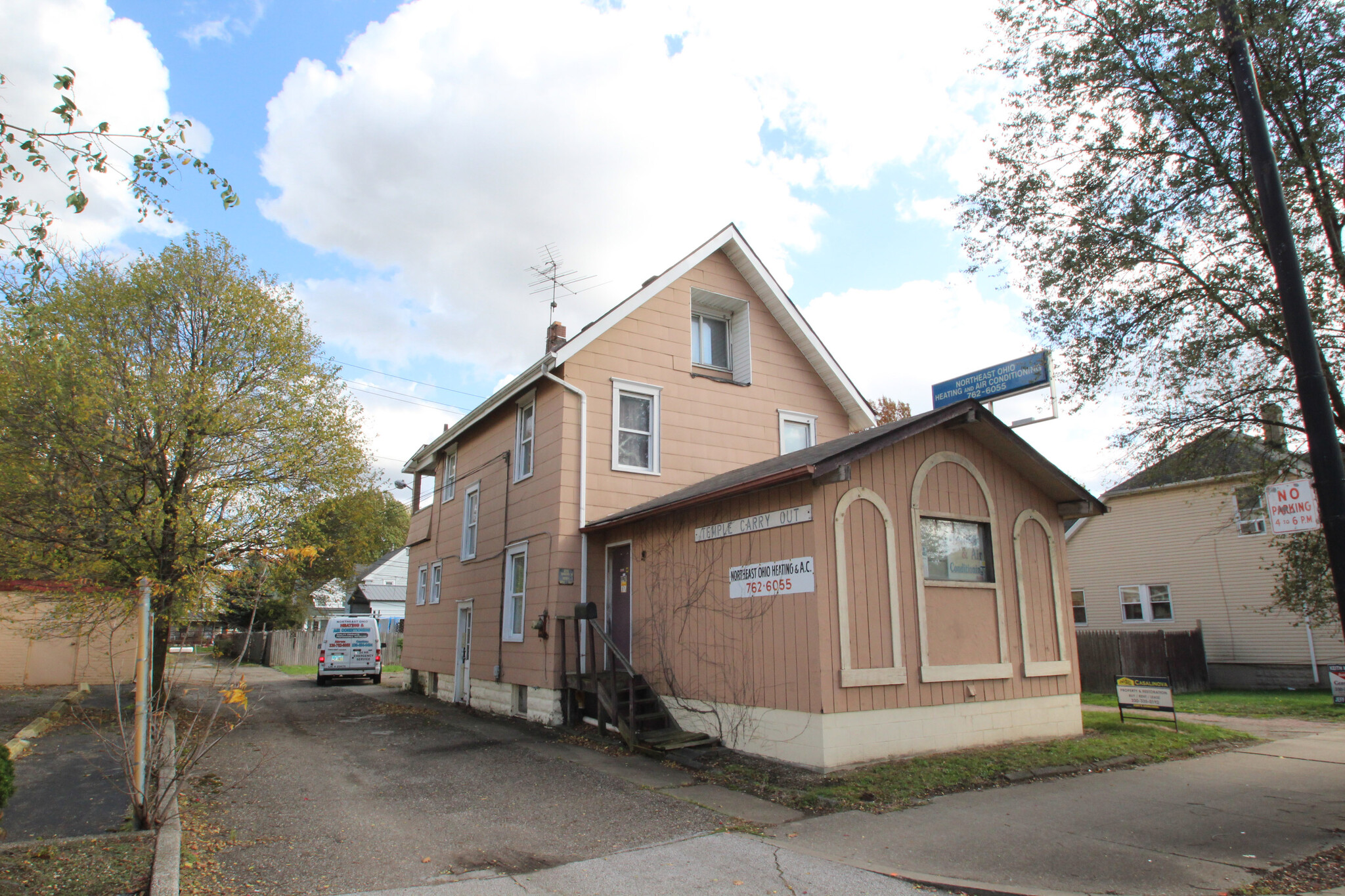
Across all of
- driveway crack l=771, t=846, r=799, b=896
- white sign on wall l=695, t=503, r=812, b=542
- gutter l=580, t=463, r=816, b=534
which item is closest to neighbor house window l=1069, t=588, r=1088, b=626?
gutter l=580, t=463, r=816, b=534

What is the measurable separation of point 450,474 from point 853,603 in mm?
13982

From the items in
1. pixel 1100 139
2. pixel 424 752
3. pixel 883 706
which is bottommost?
pixel 424 752

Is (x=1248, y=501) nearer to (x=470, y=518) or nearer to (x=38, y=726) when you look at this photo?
(x=470, y=518)

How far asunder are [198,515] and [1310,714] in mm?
21148

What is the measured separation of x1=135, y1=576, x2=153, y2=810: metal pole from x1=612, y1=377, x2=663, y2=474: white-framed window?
8854mm

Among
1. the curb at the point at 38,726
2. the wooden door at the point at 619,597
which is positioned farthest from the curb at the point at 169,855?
the wooden door at the point at 619,597

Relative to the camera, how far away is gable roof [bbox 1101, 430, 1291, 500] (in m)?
10.3

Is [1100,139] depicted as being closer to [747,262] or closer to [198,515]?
[747,262]

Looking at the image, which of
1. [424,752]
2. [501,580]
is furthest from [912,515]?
[501,580]

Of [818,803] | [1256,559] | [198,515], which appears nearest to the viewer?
[818,803]

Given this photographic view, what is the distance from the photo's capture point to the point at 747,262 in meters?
16.3

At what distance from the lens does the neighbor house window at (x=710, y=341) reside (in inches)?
643

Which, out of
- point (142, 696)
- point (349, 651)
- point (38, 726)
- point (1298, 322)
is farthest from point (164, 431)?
point (1298, 322)

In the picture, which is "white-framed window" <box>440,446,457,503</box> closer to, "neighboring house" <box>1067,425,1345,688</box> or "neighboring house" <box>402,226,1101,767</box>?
"neighboring house" <box>402,226,1101,767</box>
